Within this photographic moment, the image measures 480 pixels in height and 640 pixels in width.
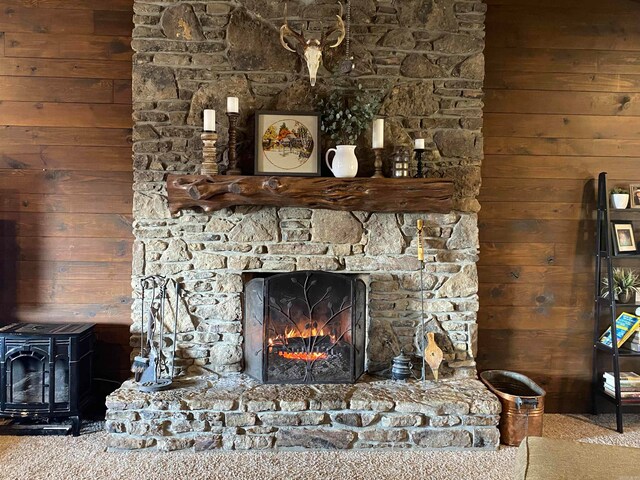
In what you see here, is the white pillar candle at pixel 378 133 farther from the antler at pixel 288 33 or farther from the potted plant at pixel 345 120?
the antler at pixel 288 33

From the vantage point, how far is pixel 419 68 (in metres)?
3.00

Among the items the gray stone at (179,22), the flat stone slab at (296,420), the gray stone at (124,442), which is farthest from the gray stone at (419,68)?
the gray stone at (124,442)

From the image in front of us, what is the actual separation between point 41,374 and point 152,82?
1.85 metres

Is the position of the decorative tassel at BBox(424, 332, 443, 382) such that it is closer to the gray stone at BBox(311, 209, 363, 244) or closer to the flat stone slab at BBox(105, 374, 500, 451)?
the flat stone slab at BBox(105, 374, 500, 451)

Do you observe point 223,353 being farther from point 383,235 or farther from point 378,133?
point 378,133

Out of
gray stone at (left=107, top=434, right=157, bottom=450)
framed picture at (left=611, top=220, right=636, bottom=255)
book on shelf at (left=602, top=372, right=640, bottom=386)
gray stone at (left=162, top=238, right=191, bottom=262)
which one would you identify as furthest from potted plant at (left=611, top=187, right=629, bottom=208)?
gray stone at (left=107, top=434, right=157, bottom=450)

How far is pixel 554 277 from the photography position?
329cm

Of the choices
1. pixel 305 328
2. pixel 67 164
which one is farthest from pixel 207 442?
pixel 67 164

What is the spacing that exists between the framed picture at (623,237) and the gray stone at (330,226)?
1785 mm

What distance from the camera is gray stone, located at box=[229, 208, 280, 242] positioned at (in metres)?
2.94

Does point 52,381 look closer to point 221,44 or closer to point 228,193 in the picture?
point 228,193

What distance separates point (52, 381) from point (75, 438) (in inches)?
14.1

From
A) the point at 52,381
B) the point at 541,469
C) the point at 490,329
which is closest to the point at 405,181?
the point at 490,329

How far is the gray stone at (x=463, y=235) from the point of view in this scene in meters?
3.01
